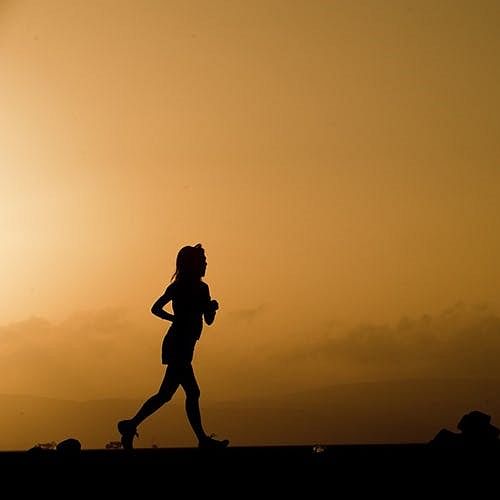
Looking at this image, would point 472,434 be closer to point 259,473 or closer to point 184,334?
point 259,473

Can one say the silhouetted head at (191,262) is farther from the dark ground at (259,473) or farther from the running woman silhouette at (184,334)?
the dark ground at (259,473)

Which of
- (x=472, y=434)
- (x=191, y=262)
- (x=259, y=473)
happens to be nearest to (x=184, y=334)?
(x=191, y=262)

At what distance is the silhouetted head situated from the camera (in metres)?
9.73

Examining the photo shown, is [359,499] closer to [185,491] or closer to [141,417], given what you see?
[185,491]

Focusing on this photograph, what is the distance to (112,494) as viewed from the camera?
713 centimetres

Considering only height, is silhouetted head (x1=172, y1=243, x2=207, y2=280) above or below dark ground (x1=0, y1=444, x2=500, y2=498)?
above

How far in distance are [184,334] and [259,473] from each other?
8.34 feet

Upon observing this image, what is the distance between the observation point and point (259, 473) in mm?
7699

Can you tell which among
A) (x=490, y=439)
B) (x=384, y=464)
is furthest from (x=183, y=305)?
(x=490, y=439)

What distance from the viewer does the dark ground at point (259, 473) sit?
708 centimetres

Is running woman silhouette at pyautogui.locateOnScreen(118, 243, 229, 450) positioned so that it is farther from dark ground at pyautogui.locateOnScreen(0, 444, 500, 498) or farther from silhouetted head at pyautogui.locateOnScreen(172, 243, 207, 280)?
dark ground at pyautogui.locateOnScreen(0, 444, 500, 498)

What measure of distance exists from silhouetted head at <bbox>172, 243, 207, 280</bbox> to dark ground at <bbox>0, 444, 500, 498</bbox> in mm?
2073

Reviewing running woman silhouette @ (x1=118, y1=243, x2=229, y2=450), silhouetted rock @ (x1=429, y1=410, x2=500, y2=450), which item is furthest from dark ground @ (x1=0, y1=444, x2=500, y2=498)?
running woman silhouette @ (x1=118, y1=243, x2=229, y2=450)

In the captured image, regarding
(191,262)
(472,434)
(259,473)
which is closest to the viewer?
(259,473)
